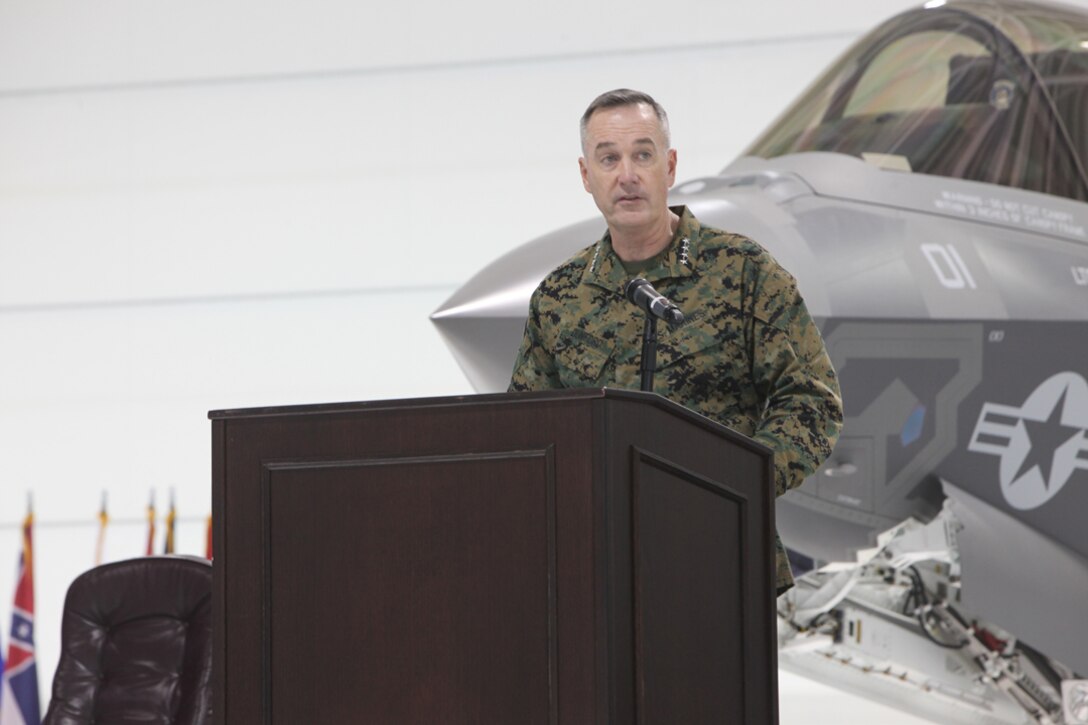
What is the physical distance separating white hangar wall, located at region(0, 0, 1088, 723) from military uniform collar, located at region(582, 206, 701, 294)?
315cm

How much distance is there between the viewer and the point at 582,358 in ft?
8.51

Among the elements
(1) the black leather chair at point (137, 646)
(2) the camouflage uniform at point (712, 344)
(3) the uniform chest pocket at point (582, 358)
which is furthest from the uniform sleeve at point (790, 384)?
(1) the black leather chair at point (137, 646)

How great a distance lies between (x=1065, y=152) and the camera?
493 cm

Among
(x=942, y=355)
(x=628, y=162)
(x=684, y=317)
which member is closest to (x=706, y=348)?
(x=684, y=317)

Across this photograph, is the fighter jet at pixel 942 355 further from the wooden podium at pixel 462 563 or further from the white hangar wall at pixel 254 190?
the wooden podium at pixel 462 563

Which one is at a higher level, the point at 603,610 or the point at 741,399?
the point at 741,399

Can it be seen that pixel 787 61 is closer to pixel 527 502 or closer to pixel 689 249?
pixel 689 249

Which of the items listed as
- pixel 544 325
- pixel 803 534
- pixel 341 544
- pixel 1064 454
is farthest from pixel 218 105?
pixel 341 544

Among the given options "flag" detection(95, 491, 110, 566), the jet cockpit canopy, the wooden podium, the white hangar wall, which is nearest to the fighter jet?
the jet cockpit canopy

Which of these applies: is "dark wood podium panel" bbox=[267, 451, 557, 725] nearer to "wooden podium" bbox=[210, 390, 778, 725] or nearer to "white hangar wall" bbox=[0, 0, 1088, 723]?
"wooden podium" bbox=[210, 390, 778, 725]

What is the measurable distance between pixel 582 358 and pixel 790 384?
368 millimetres

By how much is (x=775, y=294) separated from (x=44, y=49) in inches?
187

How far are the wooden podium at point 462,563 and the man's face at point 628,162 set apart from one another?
659 mm

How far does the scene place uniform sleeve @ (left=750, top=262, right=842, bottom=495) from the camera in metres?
2.32
